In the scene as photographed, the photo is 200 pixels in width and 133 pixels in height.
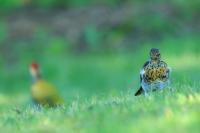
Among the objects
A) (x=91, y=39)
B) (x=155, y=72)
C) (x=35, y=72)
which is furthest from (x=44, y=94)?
(x=91, y=39)

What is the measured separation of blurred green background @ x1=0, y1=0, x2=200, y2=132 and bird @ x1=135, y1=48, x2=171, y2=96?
740cm

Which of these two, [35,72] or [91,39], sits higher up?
[35,72]

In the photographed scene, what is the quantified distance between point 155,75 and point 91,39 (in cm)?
1253

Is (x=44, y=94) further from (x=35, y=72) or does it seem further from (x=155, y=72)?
(x=155, y=72)

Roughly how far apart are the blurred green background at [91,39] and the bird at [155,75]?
7.40 metres

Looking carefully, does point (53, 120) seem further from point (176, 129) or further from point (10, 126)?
point (176, 129)

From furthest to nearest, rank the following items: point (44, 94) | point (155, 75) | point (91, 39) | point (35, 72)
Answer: point (91, 39)
point (35, 72)
point (44, 94)
point (155, 75)

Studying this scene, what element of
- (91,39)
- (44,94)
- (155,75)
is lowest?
(91,39)

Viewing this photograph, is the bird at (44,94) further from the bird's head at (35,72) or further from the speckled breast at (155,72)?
the speckled breast at (155,72)

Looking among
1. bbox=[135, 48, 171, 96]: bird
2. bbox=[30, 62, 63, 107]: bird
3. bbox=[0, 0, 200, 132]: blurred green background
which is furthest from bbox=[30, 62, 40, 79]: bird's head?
bbox=[135, 48, 171, 96]: bird

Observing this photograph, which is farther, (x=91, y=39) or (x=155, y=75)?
(x=91, y=39)

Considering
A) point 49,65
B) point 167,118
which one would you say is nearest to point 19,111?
point 167,118

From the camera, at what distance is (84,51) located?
2242 centimetres

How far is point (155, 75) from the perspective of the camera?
34.5 ft
